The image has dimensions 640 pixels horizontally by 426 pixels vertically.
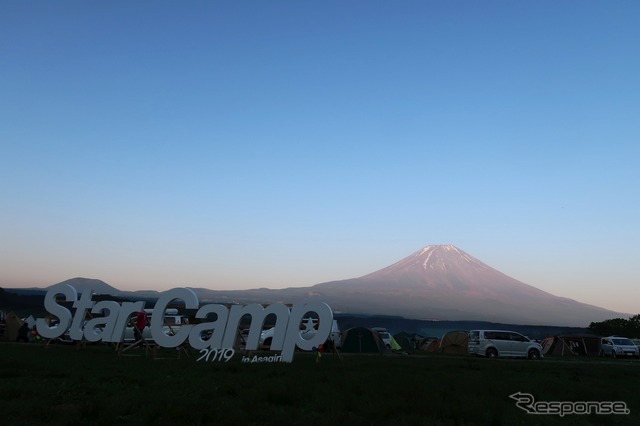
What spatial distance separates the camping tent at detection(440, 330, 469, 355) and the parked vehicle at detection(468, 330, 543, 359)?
4.30 metres

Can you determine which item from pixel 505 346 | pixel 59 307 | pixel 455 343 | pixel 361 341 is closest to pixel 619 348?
pixel 455 343

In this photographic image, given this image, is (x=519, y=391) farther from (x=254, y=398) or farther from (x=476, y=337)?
(x=476, y=337)

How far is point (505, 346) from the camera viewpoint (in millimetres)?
30000

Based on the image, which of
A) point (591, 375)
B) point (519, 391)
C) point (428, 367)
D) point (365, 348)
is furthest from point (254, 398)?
point (365, 348)

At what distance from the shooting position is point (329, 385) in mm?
12852

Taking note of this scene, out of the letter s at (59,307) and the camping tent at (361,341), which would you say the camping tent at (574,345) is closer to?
the camping tent at (361,341)

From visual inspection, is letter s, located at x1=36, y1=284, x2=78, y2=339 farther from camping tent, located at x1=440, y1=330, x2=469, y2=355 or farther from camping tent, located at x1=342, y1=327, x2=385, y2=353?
camping tent, located at x1=440, y1=330, x2=469, y2=355

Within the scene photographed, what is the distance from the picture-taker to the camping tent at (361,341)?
32.0 meters

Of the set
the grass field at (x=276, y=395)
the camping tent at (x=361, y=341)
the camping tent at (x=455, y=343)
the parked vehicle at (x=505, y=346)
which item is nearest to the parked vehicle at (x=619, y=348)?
the camping tent at (x=455, y=343)

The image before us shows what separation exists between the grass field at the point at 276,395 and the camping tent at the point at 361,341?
49.3ft

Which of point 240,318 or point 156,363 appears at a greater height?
point 240,318

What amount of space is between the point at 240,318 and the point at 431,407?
1031 centimetres

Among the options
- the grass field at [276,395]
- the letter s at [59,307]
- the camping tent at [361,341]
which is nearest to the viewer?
the grass field at [276,395]

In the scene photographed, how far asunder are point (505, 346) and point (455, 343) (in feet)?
19.5
